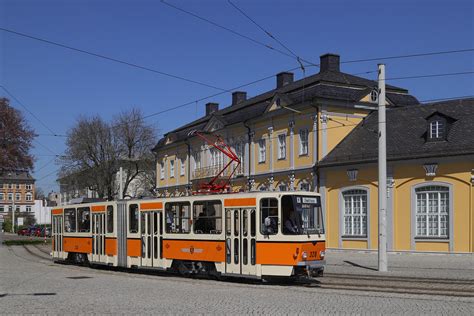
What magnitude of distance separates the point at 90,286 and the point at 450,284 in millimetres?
9797

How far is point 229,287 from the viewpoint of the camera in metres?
17.0

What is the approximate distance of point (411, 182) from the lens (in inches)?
1217

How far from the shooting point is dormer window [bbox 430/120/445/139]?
30.9m

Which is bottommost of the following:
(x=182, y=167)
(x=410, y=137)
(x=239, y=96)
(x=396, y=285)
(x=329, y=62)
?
(x=396, y=285)

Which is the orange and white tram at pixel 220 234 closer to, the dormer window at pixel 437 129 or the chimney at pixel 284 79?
the dormer window at pixel 437 129

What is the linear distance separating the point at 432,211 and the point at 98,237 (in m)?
15.4

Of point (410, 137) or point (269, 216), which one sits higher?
point (410, 137)

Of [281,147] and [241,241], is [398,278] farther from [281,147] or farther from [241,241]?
[281,147]

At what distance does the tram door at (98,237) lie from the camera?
2531 cm

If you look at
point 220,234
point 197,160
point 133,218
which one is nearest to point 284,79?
point 197,160

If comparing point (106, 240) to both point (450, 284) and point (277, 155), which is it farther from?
point (277, 155)

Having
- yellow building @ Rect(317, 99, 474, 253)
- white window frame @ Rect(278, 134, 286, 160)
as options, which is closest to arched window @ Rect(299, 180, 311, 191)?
yellow building @ Rect(317, 99, 474, 253)

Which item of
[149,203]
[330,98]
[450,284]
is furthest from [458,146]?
[149,203]

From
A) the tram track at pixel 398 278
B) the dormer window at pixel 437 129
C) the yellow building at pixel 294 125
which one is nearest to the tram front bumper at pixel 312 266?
the tram track at pixel 398 278
